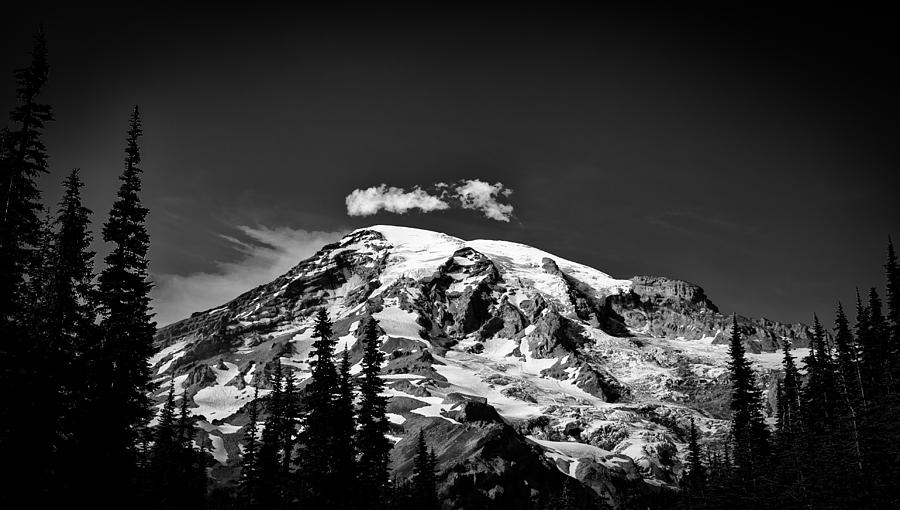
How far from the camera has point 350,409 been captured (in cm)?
4506

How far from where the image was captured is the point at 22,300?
29.3m

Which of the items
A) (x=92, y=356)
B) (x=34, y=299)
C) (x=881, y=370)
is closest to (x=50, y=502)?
→ (x=92, y=356)

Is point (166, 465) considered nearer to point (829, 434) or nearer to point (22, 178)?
point (22, 178)

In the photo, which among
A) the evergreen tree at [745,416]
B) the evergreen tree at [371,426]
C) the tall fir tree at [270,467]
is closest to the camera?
the evergreen tree at [371,426]

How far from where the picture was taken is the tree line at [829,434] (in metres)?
52.8

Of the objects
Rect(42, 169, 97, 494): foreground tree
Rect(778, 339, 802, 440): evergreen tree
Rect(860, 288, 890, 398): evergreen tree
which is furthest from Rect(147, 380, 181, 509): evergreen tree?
Rect(860, 288, 890, 398): evergreen tree

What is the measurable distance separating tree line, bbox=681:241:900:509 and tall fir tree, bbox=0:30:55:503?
51.6 metres

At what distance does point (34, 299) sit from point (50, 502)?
27.9 feet

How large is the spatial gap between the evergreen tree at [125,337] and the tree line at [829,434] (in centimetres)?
4788

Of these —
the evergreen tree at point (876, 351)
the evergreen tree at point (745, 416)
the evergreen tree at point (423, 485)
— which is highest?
the evergreen tree at point (876, 351)

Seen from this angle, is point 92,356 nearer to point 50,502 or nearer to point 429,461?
point 50,502

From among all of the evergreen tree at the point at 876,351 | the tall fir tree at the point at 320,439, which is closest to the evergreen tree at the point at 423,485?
the tall fir tree at the point at 320,439

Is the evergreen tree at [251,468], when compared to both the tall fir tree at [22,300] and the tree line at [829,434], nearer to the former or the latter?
the tall fir tree at [22,300]

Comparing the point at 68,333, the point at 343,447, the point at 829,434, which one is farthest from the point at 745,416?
the point at 68,333
